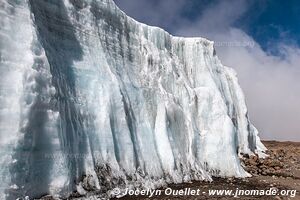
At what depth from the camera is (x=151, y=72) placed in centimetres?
2205

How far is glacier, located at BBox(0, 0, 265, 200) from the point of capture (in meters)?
11.2

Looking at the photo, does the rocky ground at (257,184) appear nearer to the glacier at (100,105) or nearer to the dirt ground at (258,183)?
the dirt ground at (258,183)

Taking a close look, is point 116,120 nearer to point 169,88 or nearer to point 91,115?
point 91,115

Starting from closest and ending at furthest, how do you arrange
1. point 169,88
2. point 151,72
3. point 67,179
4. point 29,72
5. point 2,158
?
point 2,158, point 29,72, point 67,179, point 151,72, point 169,88

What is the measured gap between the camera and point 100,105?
16109 mm

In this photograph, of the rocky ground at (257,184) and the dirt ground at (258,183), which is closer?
the rocky ground at (257,184)

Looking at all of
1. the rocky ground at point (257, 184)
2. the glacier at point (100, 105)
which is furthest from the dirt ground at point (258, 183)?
the glacier at point (100, 105)

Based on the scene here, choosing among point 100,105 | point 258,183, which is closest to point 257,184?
point 258,183

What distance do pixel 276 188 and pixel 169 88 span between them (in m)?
7.79

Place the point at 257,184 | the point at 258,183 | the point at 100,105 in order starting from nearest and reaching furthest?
the point at 100,105, the point at 257,184, the point at 258,183

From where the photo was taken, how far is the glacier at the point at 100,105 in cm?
1123

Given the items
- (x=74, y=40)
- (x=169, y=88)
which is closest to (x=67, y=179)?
(x=74, y=40)

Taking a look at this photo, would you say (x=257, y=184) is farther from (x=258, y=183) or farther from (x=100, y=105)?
(x=100, y=105)

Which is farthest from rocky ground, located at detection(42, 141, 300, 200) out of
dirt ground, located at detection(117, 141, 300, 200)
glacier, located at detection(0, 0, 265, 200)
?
glacier, located at detection(0, 0, 265, 200)
